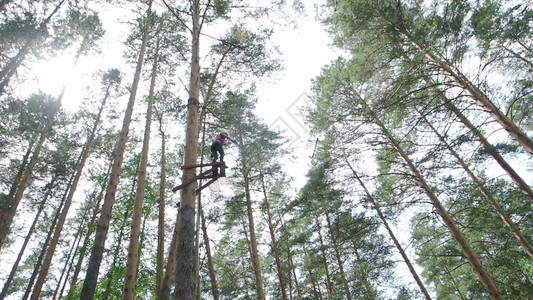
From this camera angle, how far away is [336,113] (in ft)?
27.1

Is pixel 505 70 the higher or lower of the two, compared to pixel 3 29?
lower

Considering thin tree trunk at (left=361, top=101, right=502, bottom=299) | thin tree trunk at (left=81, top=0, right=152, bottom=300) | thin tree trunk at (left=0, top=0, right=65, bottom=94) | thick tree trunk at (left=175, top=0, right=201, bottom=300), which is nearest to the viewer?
thick tree trunk at (left=175, top=0, right=201, bottom=300)

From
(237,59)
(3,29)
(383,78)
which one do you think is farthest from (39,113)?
(383,78)

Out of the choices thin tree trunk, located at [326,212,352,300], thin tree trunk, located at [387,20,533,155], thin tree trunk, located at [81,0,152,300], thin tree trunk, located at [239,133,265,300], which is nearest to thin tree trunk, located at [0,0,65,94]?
thin tree trunk, located at [81,0,152,300]

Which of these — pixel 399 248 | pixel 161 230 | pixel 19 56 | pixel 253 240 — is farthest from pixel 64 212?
pixel 399 248

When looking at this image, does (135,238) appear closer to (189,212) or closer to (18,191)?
(189,212)

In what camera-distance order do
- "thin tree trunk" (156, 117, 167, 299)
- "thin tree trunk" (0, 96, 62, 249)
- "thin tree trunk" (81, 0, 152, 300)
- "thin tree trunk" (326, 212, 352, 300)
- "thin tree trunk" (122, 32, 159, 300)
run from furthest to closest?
"thin tree trunk" (326, 212, 352, 300) < "thin tree trunk" (156, 117, 167, 299) < "thin tree trunk" (0, 96, 62, 249) < "thin tree trunk" (122, 32, 159, 300) < "thin tree trunk" (81, 0, 152, 300)

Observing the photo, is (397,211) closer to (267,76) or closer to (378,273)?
(378,273)

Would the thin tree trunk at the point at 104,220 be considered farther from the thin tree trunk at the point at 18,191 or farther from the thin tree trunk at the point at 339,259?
the thin tree trunk at the point at 339,259

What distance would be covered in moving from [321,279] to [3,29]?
61.5ft

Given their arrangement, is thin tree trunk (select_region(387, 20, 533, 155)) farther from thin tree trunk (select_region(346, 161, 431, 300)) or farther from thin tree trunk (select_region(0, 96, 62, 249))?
thin tree trunk (select_region(0, 96, 62, 249))

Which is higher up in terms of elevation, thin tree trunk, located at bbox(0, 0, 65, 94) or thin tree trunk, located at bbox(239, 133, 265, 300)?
thin tree trunk, located at bbox(0, 0, 65, 94)

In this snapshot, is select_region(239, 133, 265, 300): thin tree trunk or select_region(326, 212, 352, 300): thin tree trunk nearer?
select_region(239, 133, 265, 300): thin tree trunk

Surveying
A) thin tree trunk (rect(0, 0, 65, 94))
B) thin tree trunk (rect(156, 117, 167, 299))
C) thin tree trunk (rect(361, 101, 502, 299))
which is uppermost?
thin tree trunk (rect(0, 0, 65, 94))
